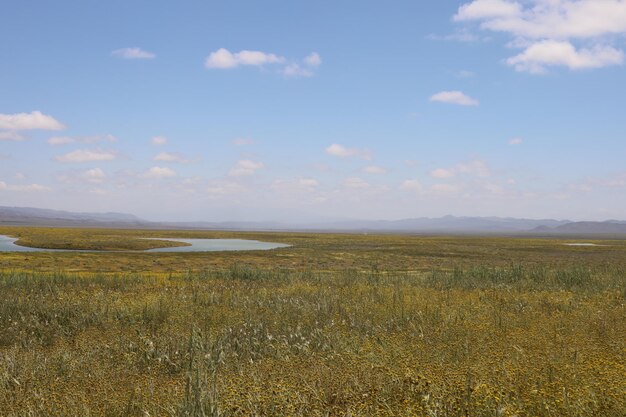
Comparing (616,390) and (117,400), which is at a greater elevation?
(616,390)

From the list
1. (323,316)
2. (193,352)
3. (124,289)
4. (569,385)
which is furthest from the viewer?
(124,289)

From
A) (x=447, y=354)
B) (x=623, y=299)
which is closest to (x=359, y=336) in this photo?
(x=447, y=354)

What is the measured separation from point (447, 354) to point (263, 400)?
12.3ft

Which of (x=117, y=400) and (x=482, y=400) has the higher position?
(x=482, y=400)

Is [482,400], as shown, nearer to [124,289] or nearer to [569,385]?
[569,385]

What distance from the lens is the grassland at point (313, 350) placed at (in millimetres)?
5051

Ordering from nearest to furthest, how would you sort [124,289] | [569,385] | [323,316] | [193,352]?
[569,385], [193,352], [323,316], [124,289]

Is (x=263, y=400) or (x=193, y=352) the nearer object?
(x=263, y=400)

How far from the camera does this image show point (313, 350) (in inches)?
338

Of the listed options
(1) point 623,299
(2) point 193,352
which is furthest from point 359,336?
(1) point 623,299

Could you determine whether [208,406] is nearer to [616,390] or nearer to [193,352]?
[193,352]

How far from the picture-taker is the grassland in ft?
16.6

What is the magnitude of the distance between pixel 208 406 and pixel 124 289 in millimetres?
13585

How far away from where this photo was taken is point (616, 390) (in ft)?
16.4
